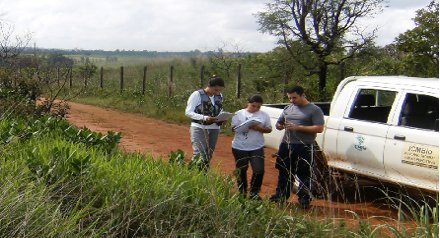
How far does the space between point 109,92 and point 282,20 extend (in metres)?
11.0

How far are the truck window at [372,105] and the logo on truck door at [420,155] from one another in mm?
1033

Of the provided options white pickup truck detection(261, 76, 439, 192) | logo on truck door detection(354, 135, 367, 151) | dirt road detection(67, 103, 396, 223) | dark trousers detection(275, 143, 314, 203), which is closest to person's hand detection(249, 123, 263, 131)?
dark trousers detection(275, 143, 314, 203)

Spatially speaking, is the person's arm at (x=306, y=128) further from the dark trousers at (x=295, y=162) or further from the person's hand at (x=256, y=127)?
the person's hand at (x=256, y=127)

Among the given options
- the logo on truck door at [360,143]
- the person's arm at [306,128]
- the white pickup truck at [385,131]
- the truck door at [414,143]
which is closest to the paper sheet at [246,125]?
the person's arm at [306,128]

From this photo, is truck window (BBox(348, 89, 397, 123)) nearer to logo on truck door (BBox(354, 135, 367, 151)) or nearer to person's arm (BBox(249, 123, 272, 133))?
logo on truck door (BBox(354, 135, 367, 151))

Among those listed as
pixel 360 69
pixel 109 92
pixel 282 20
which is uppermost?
pixel 282 20

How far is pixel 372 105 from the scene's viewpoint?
25.9 feet

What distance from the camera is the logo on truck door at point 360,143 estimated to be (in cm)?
708

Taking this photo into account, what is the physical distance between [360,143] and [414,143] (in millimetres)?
759

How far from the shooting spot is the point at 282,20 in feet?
50.3

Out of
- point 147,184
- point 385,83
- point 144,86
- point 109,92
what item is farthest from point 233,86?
point 147,184

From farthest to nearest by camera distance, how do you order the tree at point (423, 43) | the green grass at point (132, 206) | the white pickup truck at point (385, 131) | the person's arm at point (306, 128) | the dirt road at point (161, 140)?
the tree at point (423, 43), the dirt road at point (161, 140), the person's arm at point (306, 128), the white pickup truck at point (385, 131), the green grass at point (132, 206)

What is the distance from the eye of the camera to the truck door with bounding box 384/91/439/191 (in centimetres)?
636

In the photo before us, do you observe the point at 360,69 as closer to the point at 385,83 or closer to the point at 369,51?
the point at 369,51
